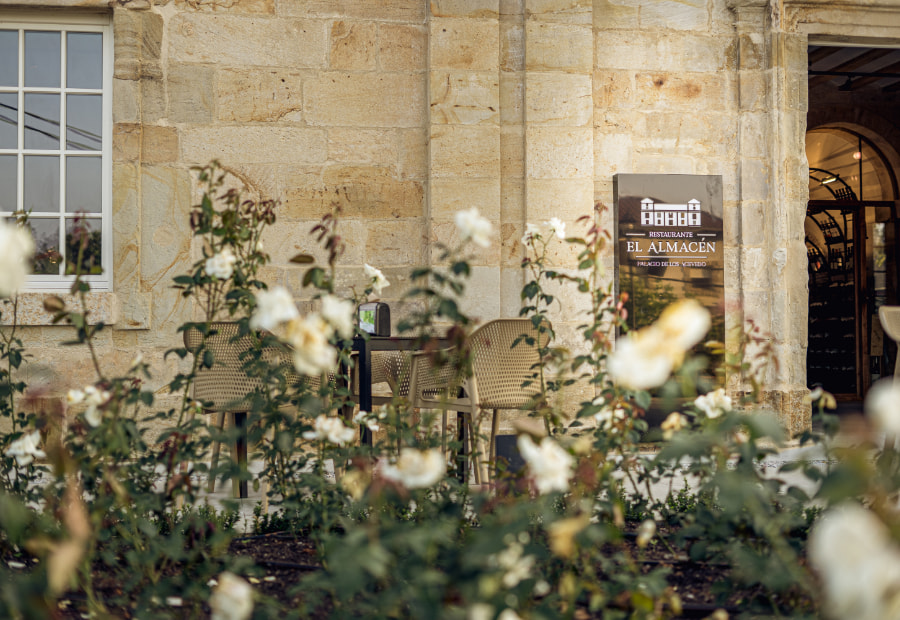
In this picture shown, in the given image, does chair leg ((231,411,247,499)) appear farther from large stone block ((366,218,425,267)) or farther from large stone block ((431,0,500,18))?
large stone block ((431,0,500,18))

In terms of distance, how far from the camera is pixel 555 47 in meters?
5.46

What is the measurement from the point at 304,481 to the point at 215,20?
419cm

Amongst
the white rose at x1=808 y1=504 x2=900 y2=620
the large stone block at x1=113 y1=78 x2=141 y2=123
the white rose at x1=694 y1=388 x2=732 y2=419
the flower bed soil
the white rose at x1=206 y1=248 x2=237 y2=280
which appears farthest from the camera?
the large stone block at x1=113 y1=78 x2=141 y2=123

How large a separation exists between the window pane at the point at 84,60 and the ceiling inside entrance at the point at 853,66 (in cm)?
641

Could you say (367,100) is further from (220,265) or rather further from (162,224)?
(220,265)

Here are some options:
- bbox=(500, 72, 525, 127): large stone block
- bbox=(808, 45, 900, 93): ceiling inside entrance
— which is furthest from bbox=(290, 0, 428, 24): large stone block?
bbox=(808, 45, 900, 93): ceiling inside entrance

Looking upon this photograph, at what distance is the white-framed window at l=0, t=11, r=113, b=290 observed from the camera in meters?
5.40

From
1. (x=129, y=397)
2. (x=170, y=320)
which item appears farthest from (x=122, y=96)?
(x=129, y=397)

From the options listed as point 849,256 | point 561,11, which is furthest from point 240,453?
point 849,256

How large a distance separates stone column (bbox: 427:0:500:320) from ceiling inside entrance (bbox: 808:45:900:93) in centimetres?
426

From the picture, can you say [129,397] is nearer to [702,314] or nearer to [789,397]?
[702,314]

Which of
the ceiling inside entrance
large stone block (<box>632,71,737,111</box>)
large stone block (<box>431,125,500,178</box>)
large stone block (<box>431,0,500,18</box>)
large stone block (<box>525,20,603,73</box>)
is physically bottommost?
large stone block (<box>431,125,500,178</box>)

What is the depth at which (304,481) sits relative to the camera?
2.07 m

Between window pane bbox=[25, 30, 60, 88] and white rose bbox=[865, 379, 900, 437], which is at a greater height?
window pane bbox=[25, 30, 60, 88]
